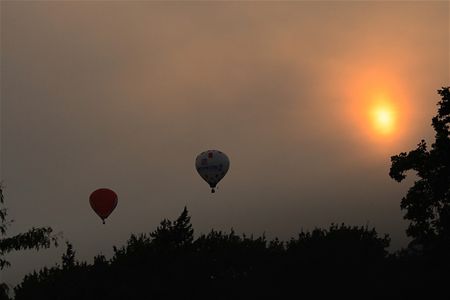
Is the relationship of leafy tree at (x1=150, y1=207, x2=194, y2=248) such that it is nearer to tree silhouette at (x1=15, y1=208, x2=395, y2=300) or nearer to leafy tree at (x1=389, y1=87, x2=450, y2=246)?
tree silhouette at (x1=15, y1=208, x2=395, y2=300)

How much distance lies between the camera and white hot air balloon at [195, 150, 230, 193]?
2530 inches

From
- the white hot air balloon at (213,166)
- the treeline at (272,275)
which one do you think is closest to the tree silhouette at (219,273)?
the treeline at (272,275)

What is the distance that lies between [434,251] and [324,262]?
21510 millimetres

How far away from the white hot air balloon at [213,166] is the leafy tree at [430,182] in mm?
25389

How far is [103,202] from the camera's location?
60.0 m

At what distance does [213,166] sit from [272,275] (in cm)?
1193

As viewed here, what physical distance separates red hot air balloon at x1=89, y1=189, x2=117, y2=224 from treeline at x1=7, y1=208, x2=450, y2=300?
19.0ft

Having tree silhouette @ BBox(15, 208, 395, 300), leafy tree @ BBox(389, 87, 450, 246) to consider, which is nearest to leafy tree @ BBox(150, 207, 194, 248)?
tree silhouette @ BBox(15, 208, 395, 300)

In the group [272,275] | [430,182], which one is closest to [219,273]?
[272,275]

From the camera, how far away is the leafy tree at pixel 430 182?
39.1 m

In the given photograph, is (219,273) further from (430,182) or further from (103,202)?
(430,182)

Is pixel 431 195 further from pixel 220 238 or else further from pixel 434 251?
pixel 220 238

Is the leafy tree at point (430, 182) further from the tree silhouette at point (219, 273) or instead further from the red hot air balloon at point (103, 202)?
the red hot air balloon at point (103, 202)

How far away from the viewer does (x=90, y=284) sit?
5803 cm
